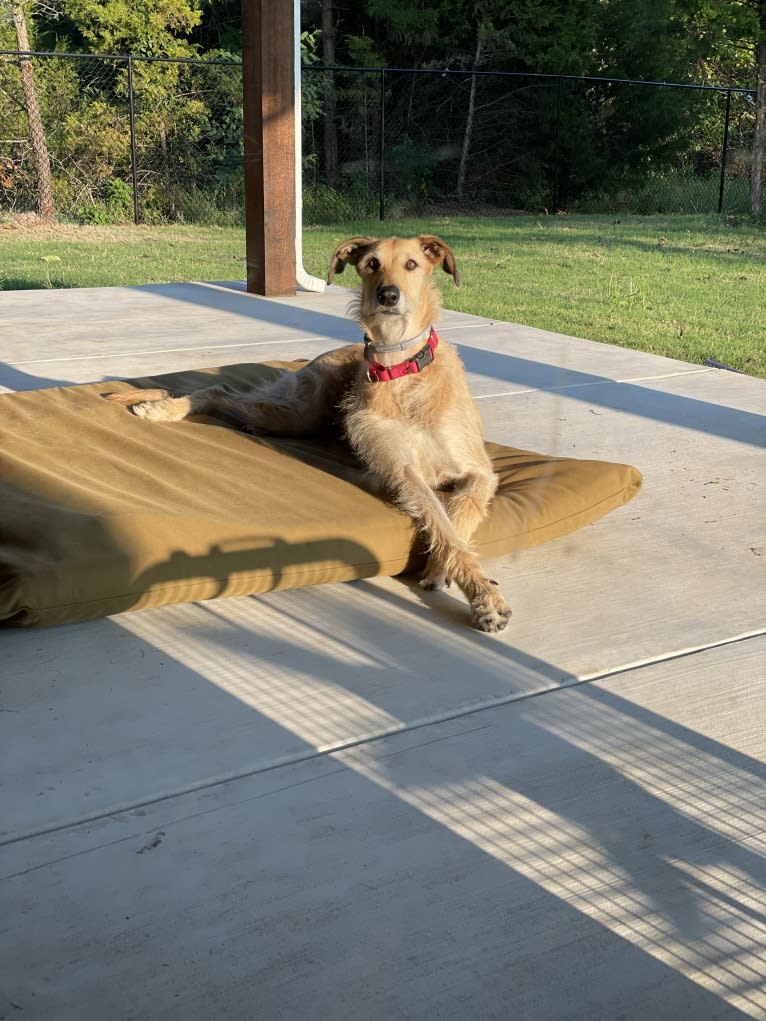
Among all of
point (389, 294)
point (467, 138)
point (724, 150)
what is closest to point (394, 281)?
point (389, 294)

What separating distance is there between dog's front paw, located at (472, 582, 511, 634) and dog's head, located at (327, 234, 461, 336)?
4.23ft

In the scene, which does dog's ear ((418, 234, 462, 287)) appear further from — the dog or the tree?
the tree

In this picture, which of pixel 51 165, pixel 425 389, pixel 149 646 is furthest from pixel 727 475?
pixel 51 165

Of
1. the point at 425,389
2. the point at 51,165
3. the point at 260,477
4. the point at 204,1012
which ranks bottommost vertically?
the point at 204,1012

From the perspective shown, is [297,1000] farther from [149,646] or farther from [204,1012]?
A: [149,646]

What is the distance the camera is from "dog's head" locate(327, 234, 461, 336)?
427 centimetres

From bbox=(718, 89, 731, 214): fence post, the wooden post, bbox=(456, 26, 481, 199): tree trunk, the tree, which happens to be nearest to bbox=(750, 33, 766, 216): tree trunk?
the tree

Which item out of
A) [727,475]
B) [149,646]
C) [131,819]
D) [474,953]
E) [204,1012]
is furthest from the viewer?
[727,475]

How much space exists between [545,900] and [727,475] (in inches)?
133

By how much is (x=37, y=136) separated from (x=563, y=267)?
1152 cm

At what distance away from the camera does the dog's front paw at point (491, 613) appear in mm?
3518

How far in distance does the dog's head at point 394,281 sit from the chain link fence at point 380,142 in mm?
16334

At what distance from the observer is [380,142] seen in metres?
23.9

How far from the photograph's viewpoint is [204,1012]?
1902 millimetres
